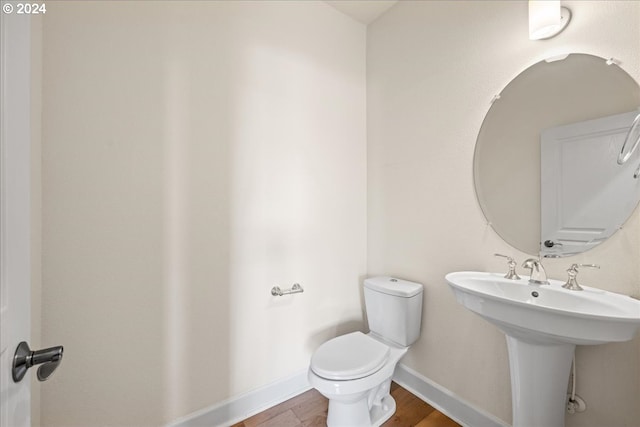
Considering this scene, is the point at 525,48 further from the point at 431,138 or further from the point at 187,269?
the point at 187,269

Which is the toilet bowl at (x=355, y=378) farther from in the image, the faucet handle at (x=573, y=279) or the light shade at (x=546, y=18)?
the light shade at (x=546, y=18)

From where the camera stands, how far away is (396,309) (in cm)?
154

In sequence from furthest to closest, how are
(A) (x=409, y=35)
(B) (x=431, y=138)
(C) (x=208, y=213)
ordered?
(A) (x=409, y=35) → (B) (x=431, y=138) → (C) (x=208, y=213)

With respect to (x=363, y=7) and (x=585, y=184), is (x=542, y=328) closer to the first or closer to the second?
(x=585, y=184)

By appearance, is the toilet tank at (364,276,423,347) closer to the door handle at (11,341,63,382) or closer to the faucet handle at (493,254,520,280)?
the faucet handle at (493,254,520,280)

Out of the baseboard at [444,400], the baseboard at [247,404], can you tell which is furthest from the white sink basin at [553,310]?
the baseboard at [247,404]

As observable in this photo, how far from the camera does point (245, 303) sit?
1468mm

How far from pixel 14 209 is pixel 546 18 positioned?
5.70ft

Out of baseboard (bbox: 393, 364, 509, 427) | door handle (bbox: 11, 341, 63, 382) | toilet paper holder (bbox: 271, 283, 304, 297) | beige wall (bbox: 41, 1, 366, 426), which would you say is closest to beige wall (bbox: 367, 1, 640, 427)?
baseboard (bbox: 393, 364, 509, 427)

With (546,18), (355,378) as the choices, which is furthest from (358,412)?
(546,18)

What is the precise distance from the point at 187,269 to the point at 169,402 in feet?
2.11

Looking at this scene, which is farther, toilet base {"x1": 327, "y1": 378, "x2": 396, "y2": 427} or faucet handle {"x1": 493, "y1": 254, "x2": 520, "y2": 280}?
toilet base {"x1": 327, "y1": 378, "x2": 396, "y2": 427}

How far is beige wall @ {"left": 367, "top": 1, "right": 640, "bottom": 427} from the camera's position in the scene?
0.97 metres

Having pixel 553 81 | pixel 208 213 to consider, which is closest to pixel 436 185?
pixel 553 81
